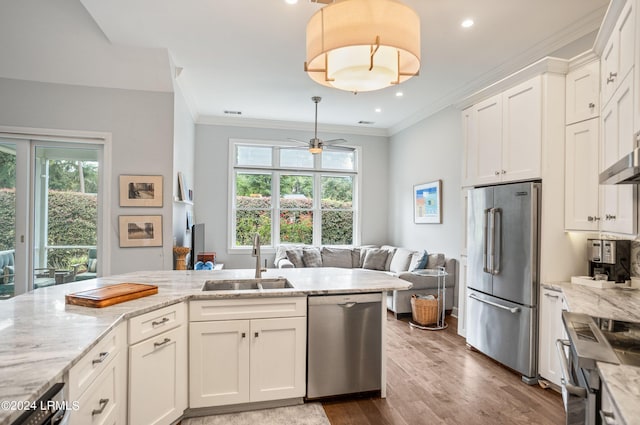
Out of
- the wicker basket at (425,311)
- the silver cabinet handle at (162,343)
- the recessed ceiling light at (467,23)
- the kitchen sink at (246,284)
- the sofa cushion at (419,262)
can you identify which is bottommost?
the wicker basket at (425,311)

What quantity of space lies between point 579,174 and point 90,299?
Result: 11.6 ft

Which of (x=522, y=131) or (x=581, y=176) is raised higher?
(x=522, y=131)

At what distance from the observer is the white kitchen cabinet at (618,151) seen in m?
1.81

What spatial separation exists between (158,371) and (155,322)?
0.99ft

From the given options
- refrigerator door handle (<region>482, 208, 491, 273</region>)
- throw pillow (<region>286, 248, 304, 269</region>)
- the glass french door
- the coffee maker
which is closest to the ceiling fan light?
refrigerator door handle (<region>482, 208, 491, 273</region>)

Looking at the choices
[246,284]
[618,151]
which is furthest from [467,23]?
[246,284]

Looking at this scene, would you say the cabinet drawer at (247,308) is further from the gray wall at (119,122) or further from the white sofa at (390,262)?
the white sofa at (390,262)

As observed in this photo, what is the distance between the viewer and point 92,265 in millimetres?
4016

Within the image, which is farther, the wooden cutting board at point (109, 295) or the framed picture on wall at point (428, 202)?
the framed picture on wall at point (428, 202)

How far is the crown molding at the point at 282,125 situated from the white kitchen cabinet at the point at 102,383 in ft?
16.2

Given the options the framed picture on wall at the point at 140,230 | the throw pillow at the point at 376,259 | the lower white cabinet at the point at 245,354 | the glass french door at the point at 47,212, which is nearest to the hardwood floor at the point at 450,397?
the lower white cabinet at the point at 245,354

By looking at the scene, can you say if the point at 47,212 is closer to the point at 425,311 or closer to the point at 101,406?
the point at 101,406

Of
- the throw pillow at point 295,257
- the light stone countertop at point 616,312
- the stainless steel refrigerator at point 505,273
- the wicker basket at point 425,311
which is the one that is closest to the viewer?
the light stone countertop at point 616,312

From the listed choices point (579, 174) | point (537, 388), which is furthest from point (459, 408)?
point (579, 174)
